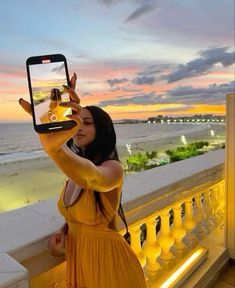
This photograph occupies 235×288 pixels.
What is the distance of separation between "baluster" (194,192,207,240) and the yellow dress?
1.18 meters

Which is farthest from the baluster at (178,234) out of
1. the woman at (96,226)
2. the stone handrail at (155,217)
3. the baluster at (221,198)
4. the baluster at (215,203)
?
the woman at (96,226)

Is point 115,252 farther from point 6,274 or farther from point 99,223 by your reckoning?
point 6,274

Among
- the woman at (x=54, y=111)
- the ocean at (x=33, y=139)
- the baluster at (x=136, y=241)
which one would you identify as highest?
the woman at (x=54, y=111)

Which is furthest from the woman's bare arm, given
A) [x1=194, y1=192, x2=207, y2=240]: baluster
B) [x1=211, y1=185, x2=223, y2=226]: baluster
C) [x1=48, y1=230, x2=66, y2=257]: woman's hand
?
[x1=211, y1=185, x2=223, y2=226]: baluster

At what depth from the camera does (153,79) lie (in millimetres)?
33875

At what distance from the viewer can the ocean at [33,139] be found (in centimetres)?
2464

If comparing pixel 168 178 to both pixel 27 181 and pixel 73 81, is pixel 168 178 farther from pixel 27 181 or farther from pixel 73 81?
pixel 27 181

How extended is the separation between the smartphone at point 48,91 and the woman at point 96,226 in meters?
0.23

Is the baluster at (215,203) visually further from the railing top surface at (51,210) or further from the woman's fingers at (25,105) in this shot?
the woman's fingers at (25,105)

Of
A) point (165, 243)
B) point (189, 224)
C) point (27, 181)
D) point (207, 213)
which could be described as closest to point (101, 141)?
point (165, 243)

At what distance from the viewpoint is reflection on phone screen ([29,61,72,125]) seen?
2.19ft

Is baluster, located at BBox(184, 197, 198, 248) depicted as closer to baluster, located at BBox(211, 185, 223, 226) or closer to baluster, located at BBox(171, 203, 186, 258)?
baluster, located at BBox(171, 203, 186, 258)

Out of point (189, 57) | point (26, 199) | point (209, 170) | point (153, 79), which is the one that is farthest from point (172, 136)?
point (209, 170)

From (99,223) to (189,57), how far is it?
95.9 ft
